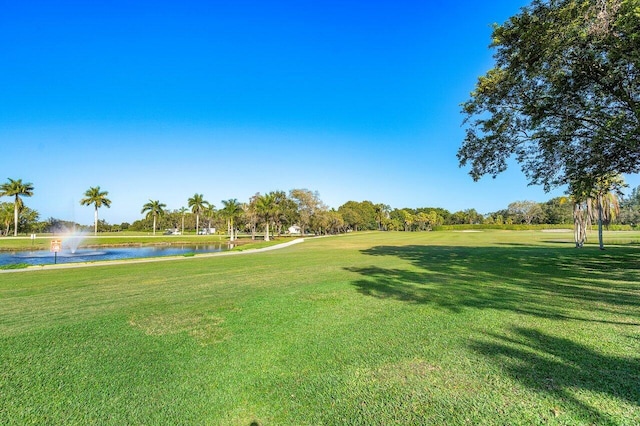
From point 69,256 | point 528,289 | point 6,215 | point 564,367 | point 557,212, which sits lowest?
point 69,256

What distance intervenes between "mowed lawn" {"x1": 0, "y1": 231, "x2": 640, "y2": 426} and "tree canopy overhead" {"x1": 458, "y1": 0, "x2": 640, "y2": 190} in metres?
5.46

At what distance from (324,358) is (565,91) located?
35.7ft

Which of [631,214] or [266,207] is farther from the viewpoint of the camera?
[631,214]

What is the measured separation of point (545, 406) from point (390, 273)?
8.05m

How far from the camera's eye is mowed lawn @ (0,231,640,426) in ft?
8.70

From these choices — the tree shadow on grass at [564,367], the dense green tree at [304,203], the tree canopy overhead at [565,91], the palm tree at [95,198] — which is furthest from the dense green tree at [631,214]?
the palm tree at [95,198]

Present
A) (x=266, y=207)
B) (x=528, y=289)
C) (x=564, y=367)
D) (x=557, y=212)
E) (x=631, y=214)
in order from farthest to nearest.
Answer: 1. (x=557, y=212)
2. (x=631, y=214)
3. (x=266, y=207)
4. (x=528, y=289)
5. (x=564, y=367)

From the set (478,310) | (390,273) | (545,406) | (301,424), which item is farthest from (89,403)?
(390,273)

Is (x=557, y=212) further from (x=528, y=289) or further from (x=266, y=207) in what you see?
(x=528, y=289)

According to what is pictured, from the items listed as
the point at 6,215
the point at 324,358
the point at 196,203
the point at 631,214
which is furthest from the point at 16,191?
the point at 631,214

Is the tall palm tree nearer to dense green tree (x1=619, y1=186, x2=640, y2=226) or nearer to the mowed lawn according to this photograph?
the mowed lawn

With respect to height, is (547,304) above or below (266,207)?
below

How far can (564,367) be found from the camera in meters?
3.32

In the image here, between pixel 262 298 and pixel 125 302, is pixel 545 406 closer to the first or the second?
pixel 262 298
